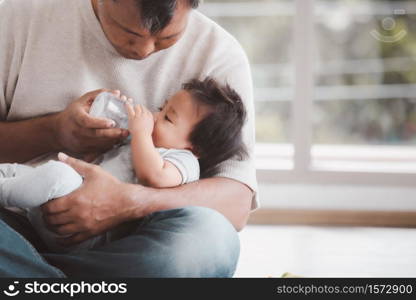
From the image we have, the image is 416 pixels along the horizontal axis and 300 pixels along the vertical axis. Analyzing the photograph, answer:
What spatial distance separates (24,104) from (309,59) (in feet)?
4.69

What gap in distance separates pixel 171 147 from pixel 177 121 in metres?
0.06

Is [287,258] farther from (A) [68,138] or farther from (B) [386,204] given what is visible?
(A) [68,138]

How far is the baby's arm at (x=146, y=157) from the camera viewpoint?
133cm

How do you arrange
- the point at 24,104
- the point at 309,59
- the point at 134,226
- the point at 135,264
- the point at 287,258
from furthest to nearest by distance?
the point at 309,59, the point at 287,258, the point at 24,104, the point at 134,226, the point at 135,264

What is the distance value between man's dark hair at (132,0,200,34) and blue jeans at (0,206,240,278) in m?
0.37

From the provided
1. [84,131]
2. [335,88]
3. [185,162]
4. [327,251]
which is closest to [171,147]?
[185,162]

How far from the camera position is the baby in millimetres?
1326

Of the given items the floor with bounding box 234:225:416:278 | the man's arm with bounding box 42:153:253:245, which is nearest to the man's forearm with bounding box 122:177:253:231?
the man's arm with bounding box 42:153:253:245

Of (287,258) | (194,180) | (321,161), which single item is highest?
(194,180)

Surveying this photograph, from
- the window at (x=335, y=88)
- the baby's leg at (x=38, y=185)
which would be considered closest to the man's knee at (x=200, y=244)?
the baby's leg at (x=38, y=185)

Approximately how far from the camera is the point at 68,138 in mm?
1418

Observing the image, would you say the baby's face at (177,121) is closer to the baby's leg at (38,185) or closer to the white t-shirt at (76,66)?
the white t-shirt at (76,66)

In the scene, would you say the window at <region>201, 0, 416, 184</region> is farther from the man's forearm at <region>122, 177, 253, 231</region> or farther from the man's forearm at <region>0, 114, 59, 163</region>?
the man's forearm at <region>0, 114, 59, 163</region>

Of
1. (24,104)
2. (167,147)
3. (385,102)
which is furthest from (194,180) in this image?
(385,102)
